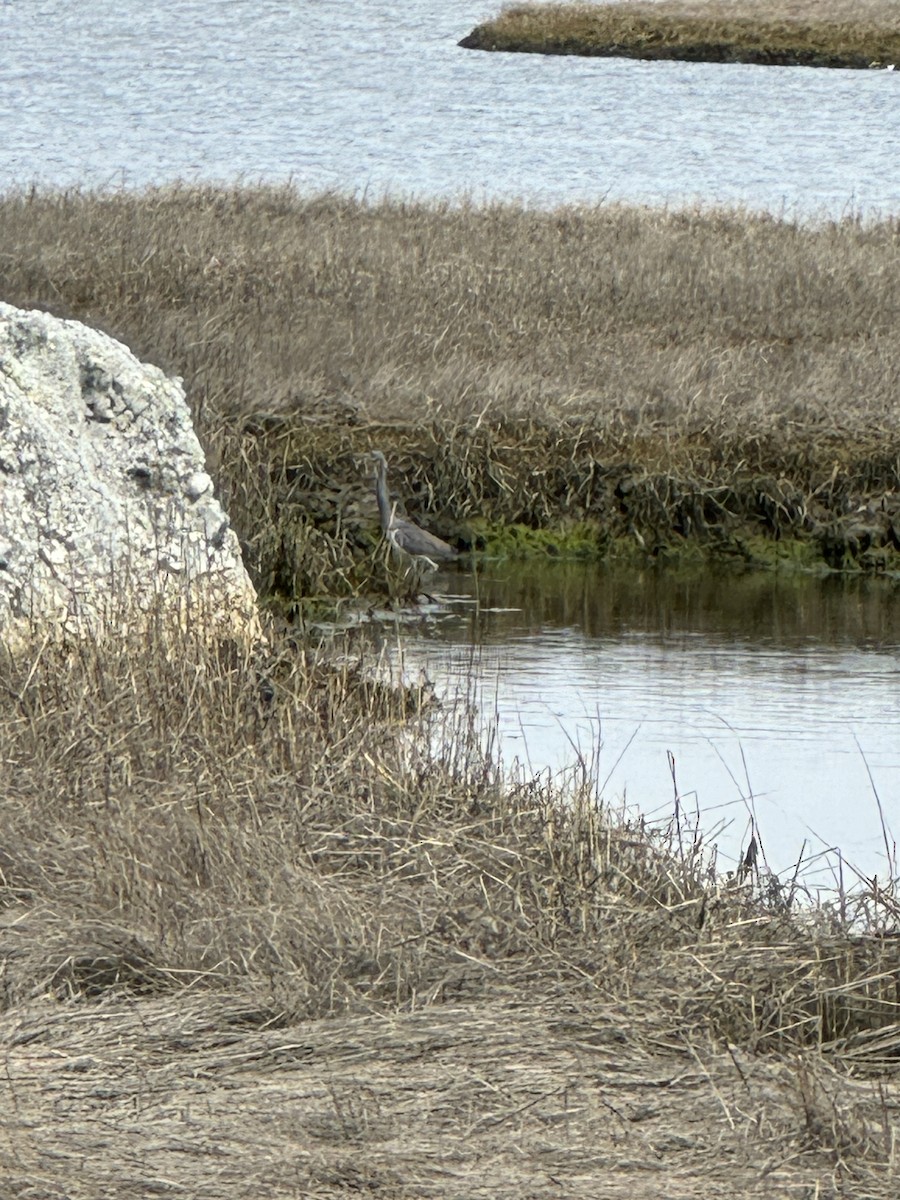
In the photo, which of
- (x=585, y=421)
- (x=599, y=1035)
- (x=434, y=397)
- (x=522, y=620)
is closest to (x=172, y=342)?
(x=434, y=397)

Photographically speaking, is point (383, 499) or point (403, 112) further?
point (403, 112)

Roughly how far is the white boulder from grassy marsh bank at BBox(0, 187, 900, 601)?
5.07ft

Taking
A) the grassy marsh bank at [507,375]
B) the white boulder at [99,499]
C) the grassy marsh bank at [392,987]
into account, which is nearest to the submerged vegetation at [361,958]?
the grassy marsh bank at [392,987]

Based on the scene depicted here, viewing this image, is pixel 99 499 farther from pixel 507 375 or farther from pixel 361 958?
pixel 507 375

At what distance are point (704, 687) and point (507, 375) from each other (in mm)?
4553

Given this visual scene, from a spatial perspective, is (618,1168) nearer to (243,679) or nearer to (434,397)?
(243,679)

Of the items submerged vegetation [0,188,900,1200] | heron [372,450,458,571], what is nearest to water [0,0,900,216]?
heron [372,450,458,571]

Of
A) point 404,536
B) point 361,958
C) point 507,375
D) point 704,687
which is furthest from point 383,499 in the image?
point 361,958

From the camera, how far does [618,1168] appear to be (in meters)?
4.23

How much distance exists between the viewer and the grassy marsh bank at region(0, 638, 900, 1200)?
13.9ft

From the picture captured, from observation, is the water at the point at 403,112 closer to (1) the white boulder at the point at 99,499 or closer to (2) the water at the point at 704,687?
(2) the water at the point at 704,687

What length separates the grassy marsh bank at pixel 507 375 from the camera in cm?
1273

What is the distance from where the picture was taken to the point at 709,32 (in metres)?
38.5

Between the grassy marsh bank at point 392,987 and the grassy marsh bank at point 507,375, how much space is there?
4535 mm
